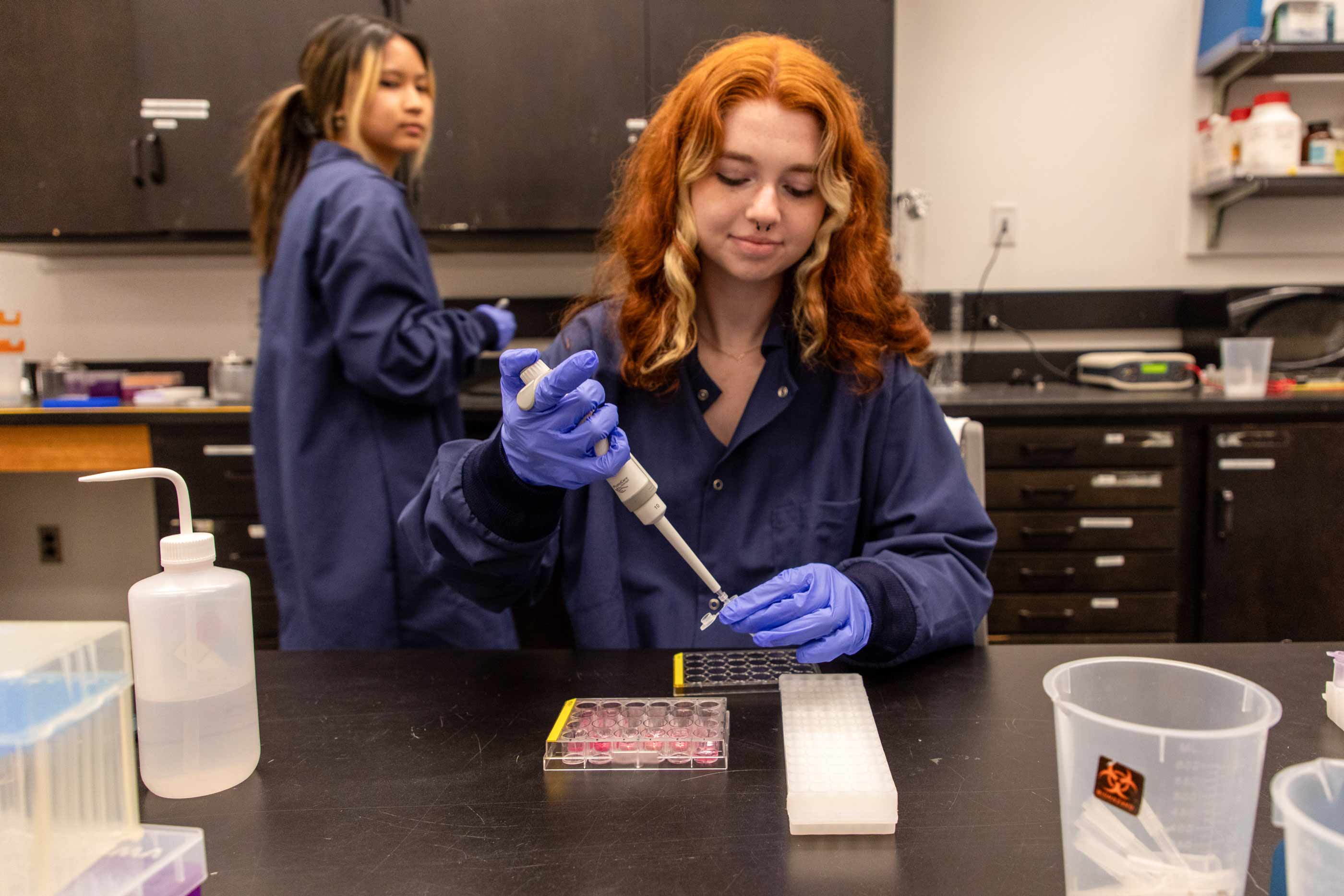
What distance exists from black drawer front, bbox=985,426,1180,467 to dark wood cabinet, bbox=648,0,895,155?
3.24 feet

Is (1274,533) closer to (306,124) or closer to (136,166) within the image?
(306,124)

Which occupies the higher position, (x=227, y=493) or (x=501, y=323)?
(x=501, y=323)

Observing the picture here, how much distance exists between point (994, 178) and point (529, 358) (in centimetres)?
247

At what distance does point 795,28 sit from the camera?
2.54 metres

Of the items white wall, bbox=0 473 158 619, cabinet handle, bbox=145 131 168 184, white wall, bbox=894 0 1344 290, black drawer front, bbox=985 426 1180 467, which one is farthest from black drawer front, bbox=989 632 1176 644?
white wall, bbox=0 473 158 619

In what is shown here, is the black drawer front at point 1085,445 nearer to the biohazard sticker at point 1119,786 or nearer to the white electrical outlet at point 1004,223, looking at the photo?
the white electrical outlet at point 1004,223

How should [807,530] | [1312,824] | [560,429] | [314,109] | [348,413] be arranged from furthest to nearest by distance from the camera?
[314,109], [348,413], [807,530], [560,429], [1312,824]

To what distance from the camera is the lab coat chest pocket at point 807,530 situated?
1.17 meters

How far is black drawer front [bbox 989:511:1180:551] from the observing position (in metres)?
2.32

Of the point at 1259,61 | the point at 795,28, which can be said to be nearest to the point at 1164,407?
the point at 1259,61

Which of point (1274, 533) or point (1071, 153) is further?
point (1071, 153)

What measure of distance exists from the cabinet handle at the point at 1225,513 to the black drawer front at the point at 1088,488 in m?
0.11

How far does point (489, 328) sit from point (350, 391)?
0.43m

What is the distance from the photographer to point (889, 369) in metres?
1.20
